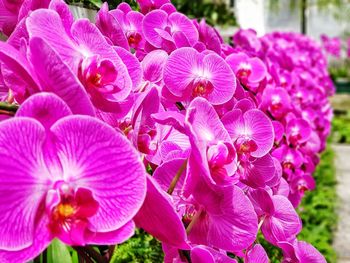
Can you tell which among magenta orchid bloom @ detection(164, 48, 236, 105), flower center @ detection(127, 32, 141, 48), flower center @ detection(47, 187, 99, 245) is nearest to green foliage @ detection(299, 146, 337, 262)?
flower center @ detection(127, 32, 141, 48)

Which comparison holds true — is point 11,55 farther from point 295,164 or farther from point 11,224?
point 295,164

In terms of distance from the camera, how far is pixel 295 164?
171 centimetres

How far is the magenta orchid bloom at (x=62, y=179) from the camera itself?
0.43 m

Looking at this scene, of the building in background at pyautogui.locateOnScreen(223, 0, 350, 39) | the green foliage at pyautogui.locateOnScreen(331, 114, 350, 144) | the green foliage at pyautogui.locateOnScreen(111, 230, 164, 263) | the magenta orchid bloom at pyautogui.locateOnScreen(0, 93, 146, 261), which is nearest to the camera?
the magenta orchid bloom at pyautogui.locateOnScreen(0, 93, 146, 261)

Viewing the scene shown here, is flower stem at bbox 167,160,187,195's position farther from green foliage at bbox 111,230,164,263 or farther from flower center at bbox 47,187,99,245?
green foliage at bbox 111,230,164,263

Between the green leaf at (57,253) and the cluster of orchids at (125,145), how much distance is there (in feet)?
0.56

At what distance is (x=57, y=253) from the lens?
2.51ft

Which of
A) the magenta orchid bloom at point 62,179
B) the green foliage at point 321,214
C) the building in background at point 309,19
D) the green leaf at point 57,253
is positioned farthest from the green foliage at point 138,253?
the building in background at point 309,19

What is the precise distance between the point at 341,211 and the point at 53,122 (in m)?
3.29

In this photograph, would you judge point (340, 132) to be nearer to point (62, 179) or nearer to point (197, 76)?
point (197, 76)

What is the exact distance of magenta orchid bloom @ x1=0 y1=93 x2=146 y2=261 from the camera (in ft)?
1.40

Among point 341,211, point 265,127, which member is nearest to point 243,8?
point 341,211

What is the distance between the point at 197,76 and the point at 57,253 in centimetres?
28

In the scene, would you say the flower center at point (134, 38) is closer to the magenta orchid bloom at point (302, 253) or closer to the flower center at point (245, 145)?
the flower center at point (245, 145)
